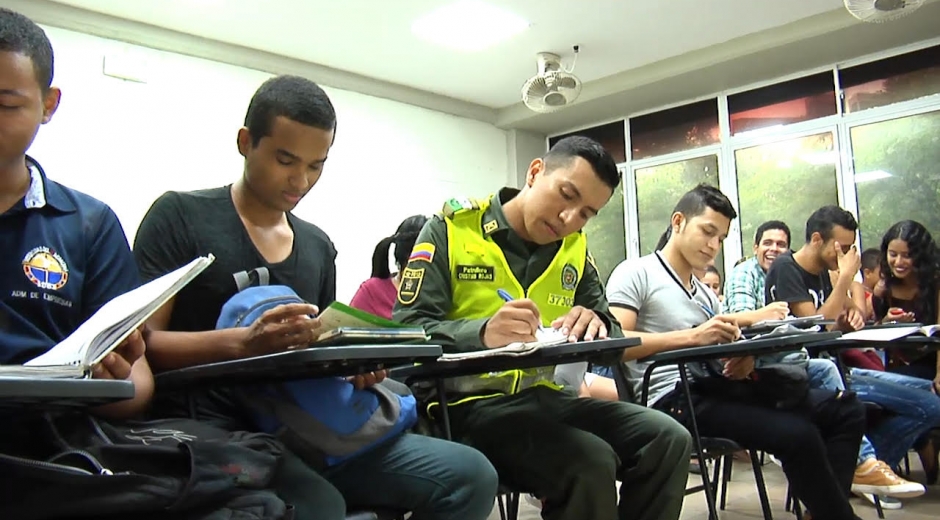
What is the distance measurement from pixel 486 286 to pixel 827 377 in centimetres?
176

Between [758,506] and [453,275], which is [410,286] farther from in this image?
[758,506]

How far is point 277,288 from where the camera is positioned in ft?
4.14

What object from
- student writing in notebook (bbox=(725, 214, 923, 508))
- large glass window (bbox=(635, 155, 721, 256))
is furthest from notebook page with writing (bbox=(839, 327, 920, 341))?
large glass window (bbox=(635, 155, 721, 256))

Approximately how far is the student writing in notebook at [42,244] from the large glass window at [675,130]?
5.95 metres

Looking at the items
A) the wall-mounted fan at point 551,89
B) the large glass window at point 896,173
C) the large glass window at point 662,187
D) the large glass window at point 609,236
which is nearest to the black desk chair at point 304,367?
the wall-mounted fan at point 551,89

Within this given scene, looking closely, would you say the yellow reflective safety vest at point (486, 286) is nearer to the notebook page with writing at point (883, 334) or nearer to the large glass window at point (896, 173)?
the notebook page with writing at point (883, 334)

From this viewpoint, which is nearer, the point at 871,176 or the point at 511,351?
the point at 511,351

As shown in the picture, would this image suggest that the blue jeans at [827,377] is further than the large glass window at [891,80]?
No

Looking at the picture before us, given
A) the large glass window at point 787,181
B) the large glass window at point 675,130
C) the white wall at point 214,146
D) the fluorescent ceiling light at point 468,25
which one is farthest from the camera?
the large glass window at point 675,130

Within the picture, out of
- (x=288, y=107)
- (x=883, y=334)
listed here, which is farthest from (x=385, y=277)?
(x=883, y=334)

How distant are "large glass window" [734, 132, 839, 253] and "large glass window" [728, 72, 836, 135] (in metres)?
0.19

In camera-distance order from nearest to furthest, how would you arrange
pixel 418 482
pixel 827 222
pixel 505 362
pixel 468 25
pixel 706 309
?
1. pixel 418 482
2. pixel 505 362
3. pixel 706 309
4. pixel 827 222
5. pixel 468 25

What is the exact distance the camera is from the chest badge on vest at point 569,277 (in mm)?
1877

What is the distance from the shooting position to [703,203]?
253 centimetres
